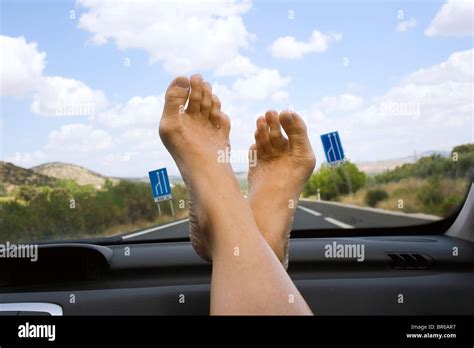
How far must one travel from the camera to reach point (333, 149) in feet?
6.61

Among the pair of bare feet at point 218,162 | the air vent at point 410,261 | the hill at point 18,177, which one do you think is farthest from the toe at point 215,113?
the air vent at point 410,261

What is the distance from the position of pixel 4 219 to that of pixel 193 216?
2.21 feet

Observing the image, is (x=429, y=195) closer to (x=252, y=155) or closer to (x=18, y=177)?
(x=252, y=155)

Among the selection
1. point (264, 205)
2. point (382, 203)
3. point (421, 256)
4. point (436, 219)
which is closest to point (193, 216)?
point (264, 205)

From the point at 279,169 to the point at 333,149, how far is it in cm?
24

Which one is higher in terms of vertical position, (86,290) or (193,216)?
(193,216)

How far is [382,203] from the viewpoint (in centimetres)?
322

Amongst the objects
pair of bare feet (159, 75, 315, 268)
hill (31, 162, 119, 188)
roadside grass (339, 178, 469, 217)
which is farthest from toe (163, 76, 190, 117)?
roadside grass (339, 178, 469, 217)

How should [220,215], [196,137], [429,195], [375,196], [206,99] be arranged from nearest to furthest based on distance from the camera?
[220,215] → [196,137] → [206,99] → [429,195] → [375,196]

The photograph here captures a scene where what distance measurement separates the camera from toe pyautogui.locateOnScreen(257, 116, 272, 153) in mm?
2199

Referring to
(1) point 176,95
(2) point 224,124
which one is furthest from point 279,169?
(1) point 176,95

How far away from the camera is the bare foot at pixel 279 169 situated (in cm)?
195

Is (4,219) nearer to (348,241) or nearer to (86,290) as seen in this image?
(86,290)

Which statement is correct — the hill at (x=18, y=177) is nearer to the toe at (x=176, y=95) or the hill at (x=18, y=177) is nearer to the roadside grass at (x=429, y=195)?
the toe at (x=176, y=95)
